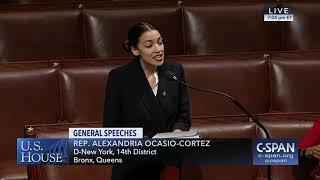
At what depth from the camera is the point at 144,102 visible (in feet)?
2.11

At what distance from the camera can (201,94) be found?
85 cm

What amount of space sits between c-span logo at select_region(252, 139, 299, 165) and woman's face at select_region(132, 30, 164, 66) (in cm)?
21

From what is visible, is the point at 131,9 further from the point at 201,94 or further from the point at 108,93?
the point at 108,93

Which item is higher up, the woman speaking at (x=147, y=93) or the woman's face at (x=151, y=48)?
the woman's face at (x=151, y=48)

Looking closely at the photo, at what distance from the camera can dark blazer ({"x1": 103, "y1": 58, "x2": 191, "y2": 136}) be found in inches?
25.2

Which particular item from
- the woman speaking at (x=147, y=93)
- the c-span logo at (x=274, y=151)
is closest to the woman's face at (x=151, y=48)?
the woman speaking at (x=147, y=93)

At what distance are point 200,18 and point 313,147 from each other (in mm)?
411

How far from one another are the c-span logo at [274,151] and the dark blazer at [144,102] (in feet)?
0.55

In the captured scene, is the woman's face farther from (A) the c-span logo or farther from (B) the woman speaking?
(A) the c-span logo

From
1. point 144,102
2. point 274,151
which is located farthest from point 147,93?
point 274,151

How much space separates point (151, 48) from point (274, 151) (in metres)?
0.23

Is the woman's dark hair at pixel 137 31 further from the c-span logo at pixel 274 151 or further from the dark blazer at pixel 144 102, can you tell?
the c-span logo at pixel 274 151

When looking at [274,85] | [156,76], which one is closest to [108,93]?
[156,76]

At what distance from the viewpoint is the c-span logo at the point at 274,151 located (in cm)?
47
